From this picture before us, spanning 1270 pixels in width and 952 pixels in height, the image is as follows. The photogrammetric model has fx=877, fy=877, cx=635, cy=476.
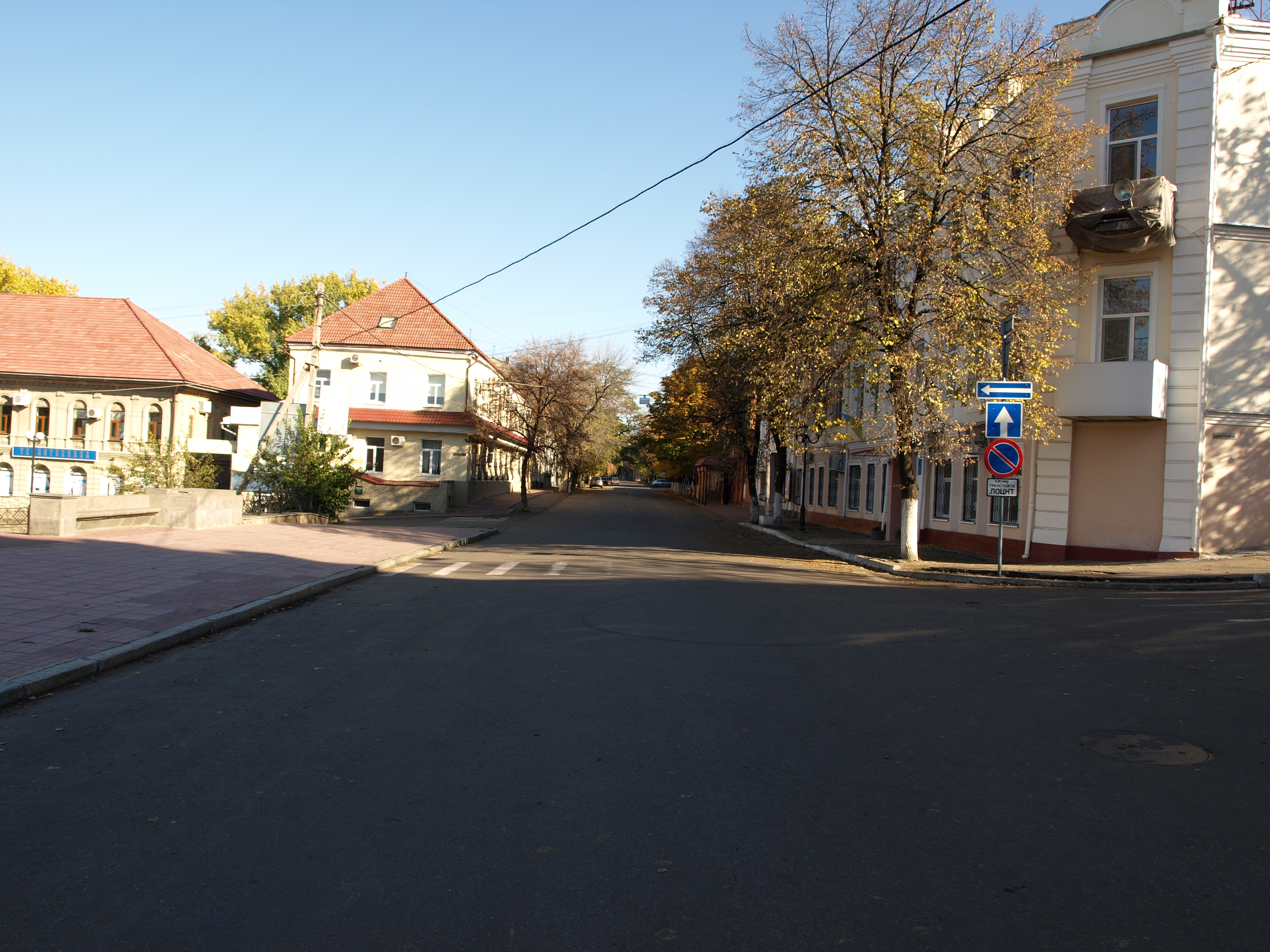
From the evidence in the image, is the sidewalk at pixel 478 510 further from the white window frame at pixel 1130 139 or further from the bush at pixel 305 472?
the white window frame at pixel 1130 139

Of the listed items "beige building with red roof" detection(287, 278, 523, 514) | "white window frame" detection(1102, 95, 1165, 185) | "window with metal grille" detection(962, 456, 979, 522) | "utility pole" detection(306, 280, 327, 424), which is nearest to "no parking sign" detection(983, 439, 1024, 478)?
"window with metal grille" detection(962, 456, 979, 522)

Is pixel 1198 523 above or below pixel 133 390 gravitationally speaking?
below

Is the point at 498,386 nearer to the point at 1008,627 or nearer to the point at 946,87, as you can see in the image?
the point at 946,87

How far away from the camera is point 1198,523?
56.7 ft

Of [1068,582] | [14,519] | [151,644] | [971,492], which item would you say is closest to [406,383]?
[14,519]

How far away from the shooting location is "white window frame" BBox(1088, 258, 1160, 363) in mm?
17859

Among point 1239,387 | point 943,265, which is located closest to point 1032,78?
point 943,265

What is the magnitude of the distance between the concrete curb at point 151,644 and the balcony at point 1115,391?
14263mm

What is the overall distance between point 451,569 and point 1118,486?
45.0ft

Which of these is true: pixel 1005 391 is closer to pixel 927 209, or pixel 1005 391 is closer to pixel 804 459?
pixel 927 209

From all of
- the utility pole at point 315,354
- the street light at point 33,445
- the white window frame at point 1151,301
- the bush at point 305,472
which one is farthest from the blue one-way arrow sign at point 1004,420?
the street light at point 33,445

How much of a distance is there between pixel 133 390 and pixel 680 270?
2521 centimetres

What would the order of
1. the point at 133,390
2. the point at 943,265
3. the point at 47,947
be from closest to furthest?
the point at 47,947
the point at 943,265
the point at 133,390

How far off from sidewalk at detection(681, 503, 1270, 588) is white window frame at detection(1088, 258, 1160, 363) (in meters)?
4.08
